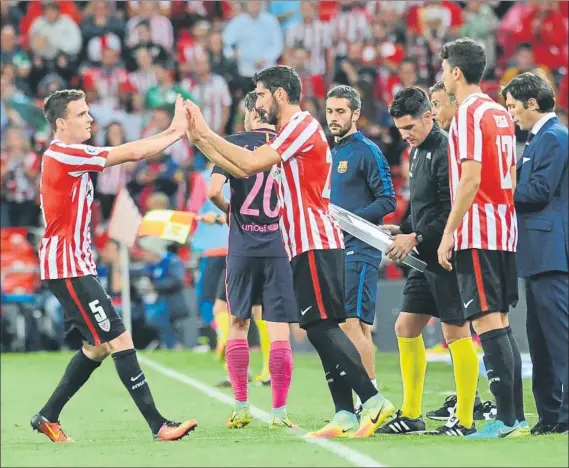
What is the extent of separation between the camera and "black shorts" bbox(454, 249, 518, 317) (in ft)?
22.1

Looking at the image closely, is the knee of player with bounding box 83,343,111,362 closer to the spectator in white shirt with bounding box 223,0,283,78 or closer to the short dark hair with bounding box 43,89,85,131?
the short dark hair with bounding box 43,89,85,131

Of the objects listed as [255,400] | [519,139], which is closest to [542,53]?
[519,139]

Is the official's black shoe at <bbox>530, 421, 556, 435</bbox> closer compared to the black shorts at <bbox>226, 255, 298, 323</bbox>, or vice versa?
the official's black shoe at <bbox>530, 421, 556, 435</bbox>

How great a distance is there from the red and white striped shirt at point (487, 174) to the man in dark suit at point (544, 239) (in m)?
0.22

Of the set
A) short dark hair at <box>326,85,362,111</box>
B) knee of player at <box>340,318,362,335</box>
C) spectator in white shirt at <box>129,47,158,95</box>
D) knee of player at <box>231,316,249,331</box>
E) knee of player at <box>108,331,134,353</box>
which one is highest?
spectator in white shirt at <box>129,47,158,95</box>

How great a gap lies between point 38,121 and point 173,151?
205cm

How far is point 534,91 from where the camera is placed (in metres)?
7.21

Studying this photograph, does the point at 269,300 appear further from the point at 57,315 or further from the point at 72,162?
the point at 57,315

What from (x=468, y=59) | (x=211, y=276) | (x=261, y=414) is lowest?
(x=261, y=414)

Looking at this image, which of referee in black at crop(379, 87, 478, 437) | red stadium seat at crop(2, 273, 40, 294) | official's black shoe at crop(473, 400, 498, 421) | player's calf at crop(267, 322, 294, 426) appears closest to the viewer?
referee in black at crop(379, 87, 478, 437)

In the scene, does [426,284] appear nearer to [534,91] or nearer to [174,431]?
[534,91]

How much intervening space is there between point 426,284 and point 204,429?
6.00 ft

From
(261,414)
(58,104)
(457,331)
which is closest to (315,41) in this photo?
(261,414)

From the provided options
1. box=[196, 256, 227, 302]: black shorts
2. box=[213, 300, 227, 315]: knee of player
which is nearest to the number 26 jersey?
A: box=[213, 300, 227, 315]: knee of player
